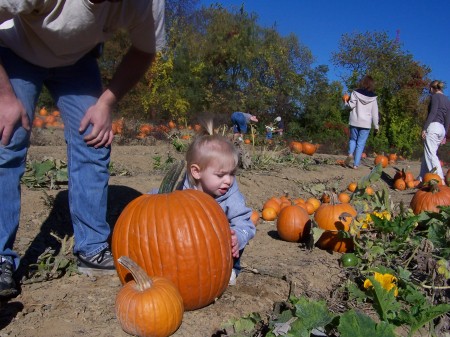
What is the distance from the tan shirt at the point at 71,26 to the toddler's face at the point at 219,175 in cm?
73

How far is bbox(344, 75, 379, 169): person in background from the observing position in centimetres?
941

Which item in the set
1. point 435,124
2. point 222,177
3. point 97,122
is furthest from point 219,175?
point 435,124

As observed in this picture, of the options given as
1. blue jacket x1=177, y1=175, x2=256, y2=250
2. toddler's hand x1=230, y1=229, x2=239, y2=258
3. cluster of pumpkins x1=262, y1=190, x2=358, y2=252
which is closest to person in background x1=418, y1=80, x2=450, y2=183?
cluster of pumpkins x1=262, y1=190, x2=358, y2=252

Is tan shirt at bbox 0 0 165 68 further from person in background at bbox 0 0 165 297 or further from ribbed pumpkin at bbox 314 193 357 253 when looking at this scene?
ribbed pumpkin at bbox 314 193 357 253

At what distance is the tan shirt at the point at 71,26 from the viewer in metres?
2.23

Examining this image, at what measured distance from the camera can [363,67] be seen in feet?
81.9

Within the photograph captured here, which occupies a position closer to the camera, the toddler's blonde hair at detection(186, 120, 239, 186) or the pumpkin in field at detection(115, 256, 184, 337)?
the pumpkin in field at detection(115, 256, 184, 337)

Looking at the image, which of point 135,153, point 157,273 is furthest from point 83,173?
point 135,153

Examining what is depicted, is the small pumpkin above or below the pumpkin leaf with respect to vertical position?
below

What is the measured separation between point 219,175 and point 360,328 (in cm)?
123

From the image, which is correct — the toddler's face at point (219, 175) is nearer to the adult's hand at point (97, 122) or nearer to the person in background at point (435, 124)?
the adult's hand at point (97, 122)

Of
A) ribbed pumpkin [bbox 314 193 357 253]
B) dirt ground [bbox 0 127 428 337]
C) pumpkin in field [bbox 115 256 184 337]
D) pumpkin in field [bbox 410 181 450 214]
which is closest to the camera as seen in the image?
pumpkin in field [bbox 115 256 184 337]

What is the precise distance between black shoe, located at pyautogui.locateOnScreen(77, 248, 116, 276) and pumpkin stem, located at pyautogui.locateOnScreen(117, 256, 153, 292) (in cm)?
74

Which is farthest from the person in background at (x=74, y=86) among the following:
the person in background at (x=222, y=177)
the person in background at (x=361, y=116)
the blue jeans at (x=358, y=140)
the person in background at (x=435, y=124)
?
the blue jeans at (x=358, y=140)
